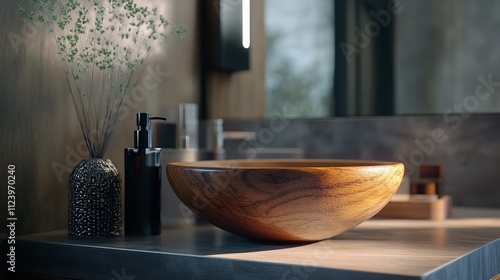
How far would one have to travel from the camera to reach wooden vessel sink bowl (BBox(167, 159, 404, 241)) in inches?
37.1

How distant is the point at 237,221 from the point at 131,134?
1.52ft

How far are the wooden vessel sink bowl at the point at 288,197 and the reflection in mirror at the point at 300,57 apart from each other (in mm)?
598

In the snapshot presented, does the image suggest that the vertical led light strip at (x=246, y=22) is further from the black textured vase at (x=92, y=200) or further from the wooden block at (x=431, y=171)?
the black textured vase at (x=92, y=200)

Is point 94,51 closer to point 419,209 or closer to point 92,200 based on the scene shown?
point 92,200

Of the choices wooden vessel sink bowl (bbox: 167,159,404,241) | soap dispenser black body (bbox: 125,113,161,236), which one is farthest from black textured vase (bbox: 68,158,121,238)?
wooden vessel sink bowl (bbox: 167,159,404,241)

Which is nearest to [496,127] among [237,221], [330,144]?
[330,144]

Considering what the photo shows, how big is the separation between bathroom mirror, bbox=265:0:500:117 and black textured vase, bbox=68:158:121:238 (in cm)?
63

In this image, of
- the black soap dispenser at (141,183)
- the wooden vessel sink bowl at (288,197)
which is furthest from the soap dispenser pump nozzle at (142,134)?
the wooden vessel sink bowl at (288,197)

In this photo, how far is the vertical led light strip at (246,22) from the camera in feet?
5.30

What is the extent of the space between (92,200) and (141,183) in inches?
3.3

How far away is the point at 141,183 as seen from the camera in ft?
3.66

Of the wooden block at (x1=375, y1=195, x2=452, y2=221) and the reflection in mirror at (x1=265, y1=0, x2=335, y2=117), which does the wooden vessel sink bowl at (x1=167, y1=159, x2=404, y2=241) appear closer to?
the wooden block at (x1=375, y1=195, x2=452, y2=221)

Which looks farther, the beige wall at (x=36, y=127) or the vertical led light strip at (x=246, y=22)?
the vertical led light strip at (x=246, y=22)

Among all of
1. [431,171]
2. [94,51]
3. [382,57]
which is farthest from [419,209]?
[94,51]
